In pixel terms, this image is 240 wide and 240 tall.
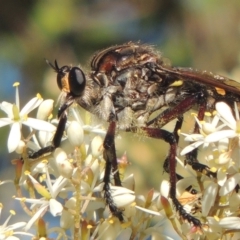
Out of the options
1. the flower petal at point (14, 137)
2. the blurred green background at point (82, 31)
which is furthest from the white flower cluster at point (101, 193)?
the blurred green background at point (82, 31)

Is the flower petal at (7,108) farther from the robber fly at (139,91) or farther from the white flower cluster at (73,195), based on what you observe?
the robber fly at (139,91)

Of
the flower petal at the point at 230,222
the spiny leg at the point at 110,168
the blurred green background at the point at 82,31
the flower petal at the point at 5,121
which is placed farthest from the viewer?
the blurred green background at the point at 82,31

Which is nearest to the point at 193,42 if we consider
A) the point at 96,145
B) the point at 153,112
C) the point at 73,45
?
the point at 73,45

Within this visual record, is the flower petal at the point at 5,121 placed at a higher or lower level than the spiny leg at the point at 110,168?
higher

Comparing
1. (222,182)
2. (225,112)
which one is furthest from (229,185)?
(225,112)

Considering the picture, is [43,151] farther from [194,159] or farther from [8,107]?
[194,159]

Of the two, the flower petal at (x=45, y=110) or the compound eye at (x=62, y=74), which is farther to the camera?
the compound eye at (x=62, y=74)

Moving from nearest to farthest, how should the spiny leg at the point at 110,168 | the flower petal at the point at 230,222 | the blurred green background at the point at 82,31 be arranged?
1. the flower petal at the point at 230,222
2. the spiny leg at the point at 110,168
3. the blurred green background at the point at 82,31

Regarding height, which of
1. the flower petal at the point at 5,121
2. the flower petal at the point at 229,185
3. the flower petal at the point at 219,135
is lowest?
the flower petal at the point at 229,185
